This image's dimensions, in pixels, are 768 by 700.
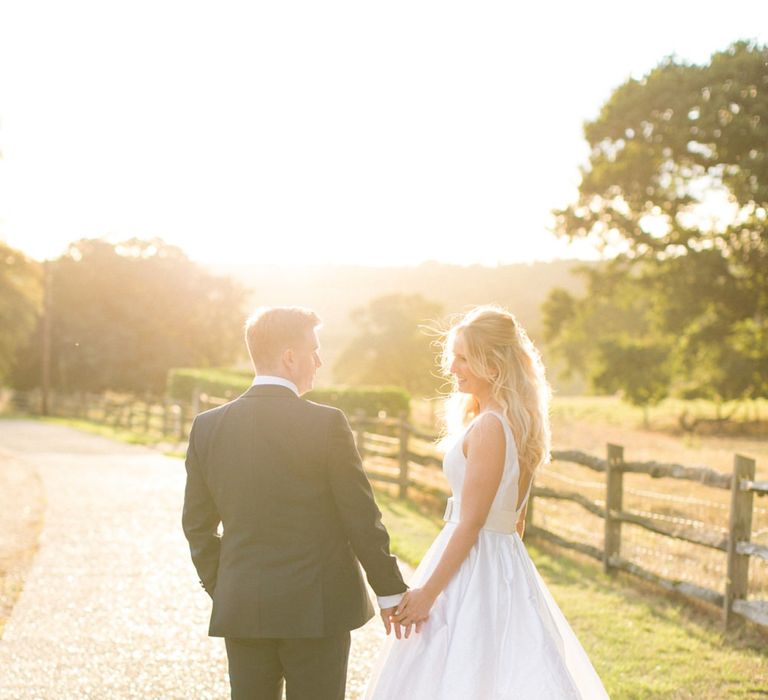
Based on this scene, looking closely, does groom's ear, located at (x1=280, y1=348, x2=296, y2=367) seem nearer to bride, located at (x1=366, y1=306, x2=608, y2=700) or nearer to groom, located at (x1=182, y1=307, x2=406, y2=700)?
groom, located at (x1=182, y1=307, x2=406, y2=700)

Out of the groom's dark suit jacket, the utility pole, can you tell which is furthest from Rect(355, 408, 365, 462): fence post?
the utility pole

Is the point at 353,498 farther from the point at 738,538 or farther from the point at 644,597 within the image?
the point at 644,597

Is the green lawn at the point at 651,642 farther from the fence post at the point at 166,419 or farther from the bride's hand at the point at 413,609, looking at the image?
the fence post at the point at 166,419

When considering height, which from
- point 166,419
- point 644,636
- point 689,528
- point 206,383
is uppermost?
point 689,528

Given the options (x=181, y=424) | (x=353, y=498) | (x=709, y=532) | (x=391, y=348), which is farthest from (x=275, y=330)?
(x=391, y=348)

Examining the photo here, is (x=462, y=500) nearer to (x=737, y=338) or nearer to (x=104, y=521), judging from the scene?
(x=104, y=521)

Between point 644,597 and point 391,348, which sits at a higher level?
point 391,348

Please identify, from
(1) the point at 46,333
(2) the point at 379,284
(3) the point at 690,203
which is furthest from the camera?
(2) the point at 379,284

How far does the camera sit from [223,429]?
297cm

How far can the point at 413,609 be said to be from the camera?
3178 mm

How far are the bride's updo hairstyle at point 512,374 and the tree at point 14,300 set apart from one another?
113 feet

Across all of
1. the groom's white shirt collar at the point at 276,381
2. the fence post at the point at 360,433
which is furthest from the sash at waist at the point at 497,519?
the fence post at the point at 360,433

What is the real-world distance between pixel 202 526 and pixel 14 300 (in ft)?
116

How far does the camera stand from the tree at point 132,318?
163 feet
